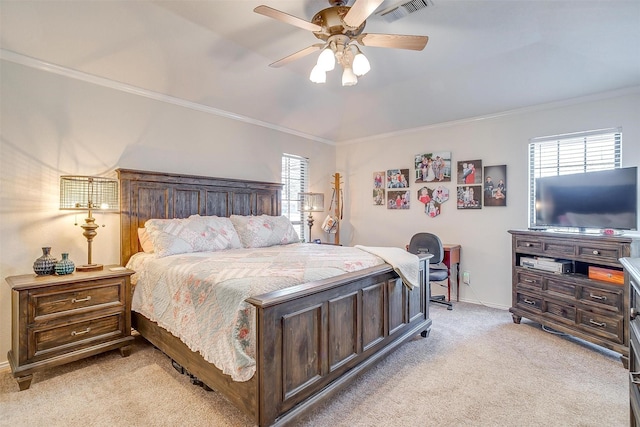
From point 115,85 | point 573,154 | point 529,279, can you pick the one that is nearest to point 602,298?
point 529,279

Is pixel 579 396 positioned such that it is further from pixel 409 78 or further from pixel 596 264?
pixel 409 78

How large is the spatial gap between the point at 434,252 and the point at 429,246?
0.37ft

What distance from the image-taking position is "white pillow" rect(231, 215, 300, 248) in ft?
11.7

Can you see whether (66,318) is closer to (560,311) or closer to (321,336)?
(321,336)

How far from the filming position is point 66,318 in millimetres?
2400

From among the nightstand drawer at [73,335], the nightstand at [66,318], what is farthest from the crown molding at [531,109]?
the nightstand drawer at [73,335]

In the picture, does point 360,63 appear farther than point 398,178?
No

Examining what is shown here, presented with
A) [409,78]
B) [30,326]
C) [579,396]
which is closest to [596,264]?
[579,396]

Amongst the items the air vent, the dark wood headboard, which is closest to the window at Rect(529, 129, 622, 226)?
the air vent

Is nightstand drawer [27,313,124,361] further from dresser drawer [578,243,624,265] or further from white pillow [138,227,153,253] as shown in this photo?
dresser drawer [578,243,624,265]

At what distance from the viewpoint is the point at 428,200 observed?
4.70 meters

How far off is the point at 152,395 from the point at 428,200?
4.06 m

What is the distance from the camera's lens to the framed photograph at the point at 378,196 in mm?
5232

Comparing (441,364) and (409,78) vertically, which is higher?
(409,78)
